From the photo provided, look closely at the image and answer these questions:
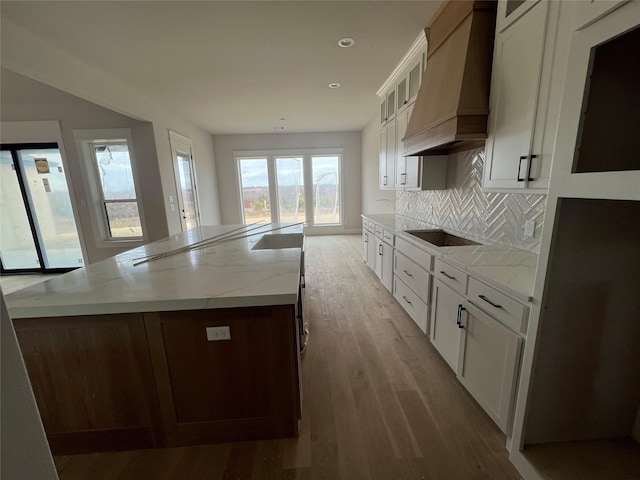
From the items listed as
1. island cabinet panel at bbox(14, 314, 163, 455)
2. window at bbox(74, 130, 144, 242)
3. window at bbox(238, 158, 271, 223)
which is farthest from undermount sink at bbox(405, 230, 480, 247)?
window at bbox(238, 158, 271, 223)

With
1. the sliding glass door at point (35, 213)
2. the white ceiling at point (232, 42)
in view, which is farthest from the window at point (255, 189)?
the sliding glass door at point (35, 213)

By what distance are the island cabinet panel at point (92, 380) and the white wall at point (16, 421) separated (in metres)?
0.87

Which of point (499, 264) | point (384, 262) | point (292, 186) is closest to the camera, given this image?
point (499, 264)

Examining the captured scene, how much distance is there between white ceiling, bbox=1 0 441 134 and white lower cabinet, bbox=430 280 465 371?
2.20m

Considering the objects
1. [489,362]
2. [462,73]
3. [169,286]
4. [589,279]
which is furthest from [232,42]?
[489,362]

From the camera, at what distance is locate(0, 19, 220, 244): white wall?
2.14m

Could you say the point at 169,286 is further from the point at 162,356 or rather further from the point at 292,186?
the point at 292,186

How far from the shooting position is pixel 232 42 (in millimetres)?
2498

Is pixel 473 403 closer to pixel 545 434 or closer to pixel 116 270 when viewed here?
pixel 545 434

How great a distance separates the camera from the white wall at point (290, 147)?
6.88 metres

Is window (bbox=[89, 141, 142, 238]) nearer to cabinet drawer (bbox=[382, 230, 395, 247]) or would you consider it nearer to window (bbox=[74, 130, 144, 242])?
window (bbox=[74, 130, 144, 242])

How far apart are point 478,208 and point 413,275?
0.81 meters

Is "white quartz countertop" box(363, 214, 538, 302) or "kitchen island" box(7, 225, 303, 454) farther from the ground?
"white quartz countertop" box(363, 214, 538, 302)

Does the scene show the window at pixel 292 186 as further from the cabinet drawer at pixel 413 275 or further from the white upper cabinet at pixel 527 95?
the white upper cabinet at pixel 527 95
